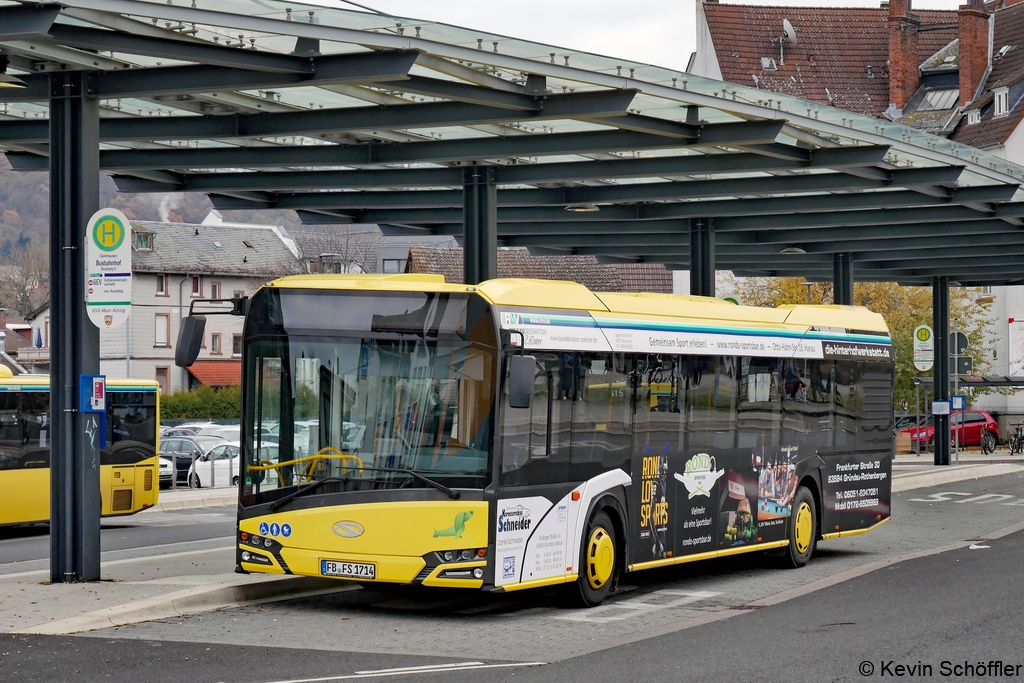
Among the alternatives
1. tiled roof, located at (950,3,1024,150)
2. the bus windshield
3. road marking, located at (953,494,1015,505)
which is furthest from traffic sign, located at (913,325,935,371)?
tiled roof, located at (950,3,1024,150)

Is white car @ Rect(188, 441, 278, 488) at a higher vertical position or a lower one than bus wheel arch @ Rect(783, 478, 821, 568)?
lower

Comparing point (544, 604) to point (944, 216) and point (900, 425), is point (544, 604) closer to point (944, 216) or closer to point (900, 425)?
point (944, 216)

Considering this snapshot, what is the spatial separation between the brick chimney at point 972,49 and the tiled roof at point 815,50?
4.91 metres

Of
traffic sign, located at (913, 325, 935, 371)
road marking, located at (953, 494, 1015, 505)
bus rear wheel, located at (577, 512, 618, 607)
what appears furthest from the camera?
traffic sign, located at (913, 325, 935, 371)

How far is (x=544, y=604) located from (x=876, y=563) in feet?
17.9

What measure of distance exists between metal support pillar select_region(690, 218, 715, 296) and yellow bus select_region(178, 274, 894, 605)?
36.7 feet

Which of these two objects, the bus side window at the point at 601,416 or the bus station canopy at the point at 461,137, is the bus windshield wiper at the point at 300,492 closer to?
the bus side window at the point at 601,416

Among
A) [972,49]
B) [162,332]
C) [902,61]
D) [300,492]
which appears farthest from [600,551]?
[162,332]

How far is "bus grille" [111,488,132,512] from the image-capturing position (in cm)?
2234

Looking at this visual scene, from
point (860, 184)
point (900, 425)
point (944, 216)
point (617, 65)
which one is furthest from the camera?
point (900, 425)

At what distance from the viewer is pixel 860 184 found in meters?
20.6

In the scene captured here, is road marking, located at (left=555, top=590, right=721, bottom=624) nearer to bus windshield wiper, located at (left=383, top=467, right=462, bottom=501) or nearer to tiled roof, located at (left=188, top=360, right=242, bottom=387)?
bus windshield wiper, located at (left=383, top=467, right=462, bottom=501)

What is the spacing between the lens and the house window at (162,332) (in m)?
73.4

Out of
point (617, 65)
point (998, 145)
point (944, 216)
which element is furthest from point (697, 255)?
point (998, 145)
